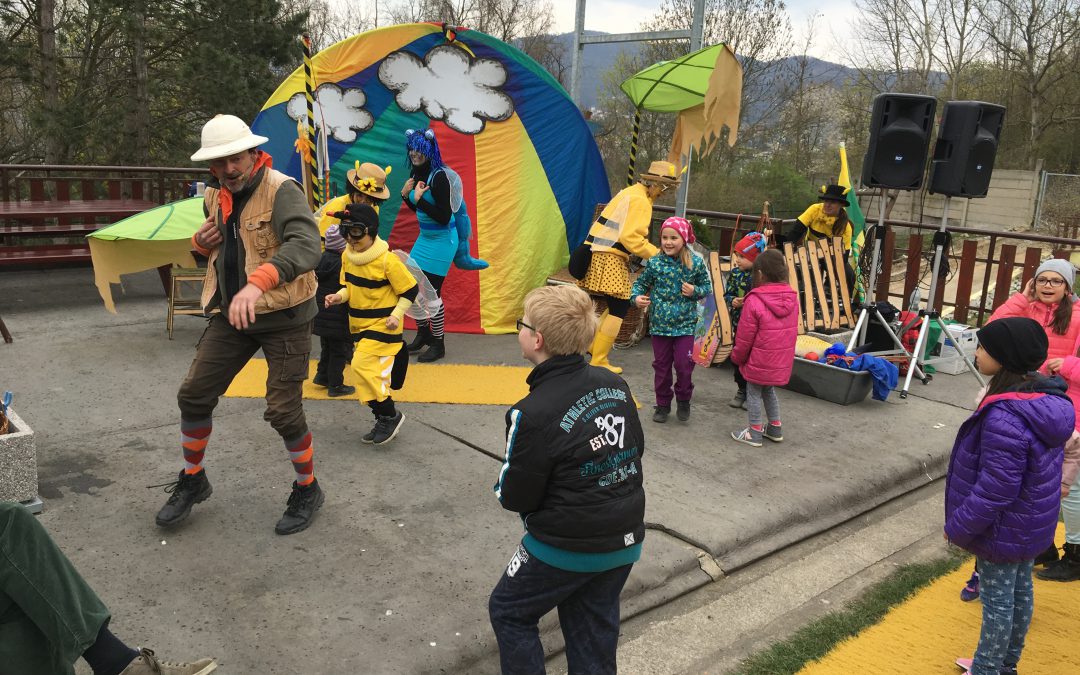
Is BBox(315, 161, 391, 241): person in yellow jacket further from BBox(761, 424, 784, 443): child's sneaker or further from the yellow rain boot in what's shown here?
BBox(761, 424, 784, 443): child's sneaker

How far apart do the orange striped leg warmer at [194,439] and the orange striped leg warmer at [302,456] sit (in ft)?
1.29

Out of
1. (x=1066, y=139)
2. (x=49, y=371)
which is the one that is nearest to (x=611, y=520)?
(x=49, y=371)

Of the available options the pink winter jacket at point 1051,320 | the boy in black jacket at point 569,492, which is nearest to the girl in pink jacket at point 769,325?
the pink winter jacket at point 1051,320

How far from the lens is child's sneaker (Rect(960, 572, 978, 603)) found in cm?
404

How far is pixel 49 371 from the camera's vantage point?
649 centimetres

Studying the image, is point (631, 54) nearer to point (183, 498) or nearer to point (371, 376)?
point (371, 376)

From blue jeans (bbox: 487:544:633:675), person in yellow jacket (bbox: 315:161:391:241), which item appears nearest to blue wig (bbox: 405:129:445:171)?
person in yellow jacket (bbox: 315:161:391:241)

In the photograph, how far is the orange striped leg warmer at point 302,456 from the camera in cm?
416

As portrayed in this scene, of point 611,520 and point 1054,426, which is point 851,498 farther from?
point 611,520

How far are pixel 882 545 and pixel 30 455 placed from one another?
444cm

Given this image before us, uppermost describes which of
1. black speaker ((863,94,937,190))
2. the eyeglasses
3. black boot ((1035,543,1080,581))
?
black speaker ((863,94,937,190))

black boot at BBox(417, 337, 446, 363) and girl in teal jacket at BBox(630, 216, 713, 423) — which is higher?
girl in teal jacket at BBox(630, 216, 713, 423)

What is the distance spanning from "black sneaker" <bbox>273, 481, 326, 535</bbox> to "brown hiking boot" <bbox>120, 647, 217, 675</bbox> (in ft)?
3.56

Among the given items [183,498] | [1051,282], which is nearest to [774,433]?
[1051,282]
